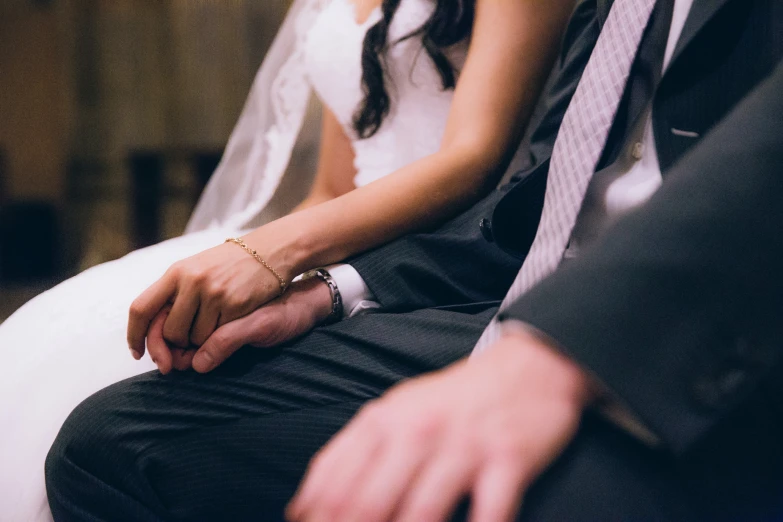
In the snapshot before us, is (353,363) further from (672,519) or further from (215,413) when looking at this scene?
(672,519)

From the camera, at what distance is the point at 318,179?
4.22 ft

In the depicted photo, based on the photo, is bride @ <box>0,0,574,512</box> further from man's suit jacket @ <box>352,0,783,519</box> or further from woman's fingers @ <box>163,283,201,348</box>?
man's suit jacket @ <box>352,0,783,519</box>

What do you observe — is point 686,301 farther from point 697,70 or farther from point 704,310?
point 697,70

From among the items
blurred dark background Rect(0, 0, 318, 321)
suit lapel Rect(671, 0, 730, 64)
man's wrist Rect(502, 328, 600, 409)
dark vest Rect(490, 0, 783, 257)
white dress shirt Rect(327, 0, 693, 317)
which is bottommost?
blurred dark background Rect(0, 0, 318, 321)

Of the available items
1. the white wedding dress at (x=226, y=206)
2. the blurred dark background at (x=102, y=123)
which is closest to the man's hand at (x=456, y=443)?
the white wedding dress at (x=226, y=206)

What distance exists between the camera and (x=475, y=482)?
0.25 m

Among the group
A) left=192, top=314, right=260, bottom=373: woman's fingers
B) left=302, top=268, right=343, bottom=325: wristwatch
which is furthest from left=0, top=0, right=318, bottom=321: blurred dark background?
left=192, top=314, right=260, bottom=373: woman's fingers

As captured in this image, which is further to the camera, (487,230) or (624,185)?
(487,230)

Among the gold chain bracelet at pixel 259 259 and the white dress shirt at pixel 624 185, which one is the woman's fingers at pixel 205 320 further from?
the white dress shirt at pixel 624 185

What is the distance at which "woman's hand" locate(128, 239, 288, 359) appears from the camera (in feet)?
2.06

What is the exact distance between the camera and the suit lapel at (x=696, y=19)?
46 centimetres

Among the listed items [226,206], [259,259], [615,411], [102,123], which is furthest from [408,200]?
[102,123]

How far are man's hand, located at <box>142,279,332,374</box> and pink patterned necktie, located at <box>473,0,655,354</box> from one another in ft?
0.77

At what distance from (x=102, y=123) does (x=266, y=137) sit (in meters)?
2.47
